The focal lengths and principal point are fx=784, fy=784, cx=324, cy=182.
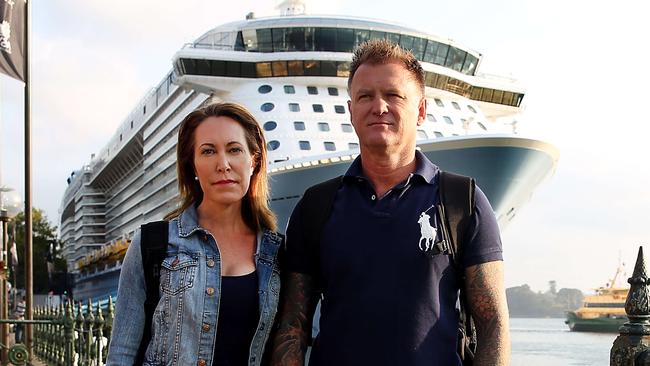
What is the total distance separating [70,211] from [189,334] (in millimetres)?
71951

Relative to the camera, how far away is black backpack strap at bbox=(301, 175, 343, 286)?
2719 millimetres

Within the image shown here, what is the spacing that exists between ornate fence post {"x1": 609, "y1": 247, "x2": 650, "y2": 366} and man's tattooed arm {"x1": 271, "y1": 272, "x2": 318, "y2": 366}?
1.08 metres

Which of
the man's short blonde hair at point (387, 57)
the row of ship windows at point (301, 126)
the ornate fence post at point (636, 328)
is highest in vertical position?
the row of ship windows at point (301, 126)

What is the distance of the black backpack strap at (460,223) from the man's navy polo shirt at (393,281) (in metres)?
0.03

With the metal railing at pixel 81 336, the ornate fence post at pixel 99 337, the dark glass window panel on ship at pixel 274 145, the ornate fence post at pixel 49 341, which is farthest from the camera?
the dark glass window panel on ship at pixel 274 145

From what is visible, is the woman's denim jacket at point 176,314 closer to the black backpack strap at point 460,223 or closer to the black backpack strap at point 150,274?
the black backpack strap at point 150,274

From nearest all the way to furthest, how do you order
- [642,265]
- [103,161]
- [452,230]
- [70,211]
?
[452,230] < [642,265] < [103,161] < [70,211]

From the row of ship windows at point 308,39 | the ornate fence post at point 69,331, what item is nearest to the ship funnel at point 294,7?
the row of ship windows at point 308,39

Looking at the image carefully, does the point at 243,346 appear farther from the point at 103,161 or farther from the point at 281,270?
the point at 103,161

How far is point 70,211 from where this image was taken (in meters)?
71.0

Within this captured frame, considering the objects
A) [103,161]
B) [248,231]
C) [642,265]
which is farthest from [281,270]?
[103,161]

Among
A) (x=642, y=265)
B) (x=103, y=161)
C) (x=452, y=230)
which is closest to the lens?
(x=452, y=230)

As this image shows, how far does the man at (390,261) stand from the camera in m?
2.54

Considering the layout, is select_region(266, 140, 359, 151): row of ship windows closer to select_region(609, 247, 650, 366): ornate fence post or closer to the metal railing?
the metal railing
